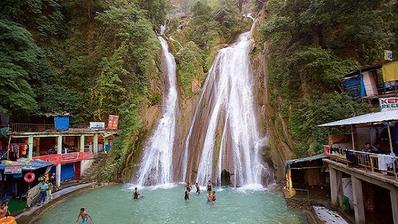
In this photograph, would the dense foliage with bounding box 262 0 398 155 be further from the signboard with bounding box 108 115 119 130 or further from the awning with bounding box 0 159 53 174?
the awning with bounding box 0 159 53 174

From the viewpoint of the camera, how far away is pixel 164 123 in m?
→ 31.1

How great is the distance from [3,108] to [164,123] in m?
14.5

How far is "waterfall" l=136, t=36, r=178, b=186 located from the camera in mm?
25837

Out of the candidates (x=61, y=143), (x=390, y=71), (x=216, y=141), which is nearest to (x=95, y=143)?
(x=61, y=143)

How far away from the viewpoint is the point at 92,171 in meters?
27.2

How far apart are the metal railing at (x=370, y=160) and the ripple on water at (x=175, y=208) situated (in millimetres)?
3865

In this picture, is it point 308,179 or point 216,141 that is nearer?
point 308,179

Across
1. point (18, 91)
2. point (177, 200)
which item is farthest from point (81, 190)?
point (18, 91)

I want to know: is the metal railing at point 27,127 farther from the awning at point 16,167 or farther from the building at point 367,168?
the building at point 367,168

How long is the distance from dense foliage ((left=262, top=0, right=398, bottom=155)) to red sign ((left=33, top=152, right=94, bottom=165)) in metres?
18.6

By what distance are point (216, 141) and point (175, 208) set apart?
9692 millimetres

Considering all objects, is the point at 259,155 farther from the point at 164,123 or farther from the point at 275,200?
the point at 164,123

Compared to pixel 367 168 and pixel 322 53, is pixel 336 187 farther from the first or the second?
pixel 322 53

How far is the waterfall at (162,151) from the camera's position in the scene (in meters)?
25.8
